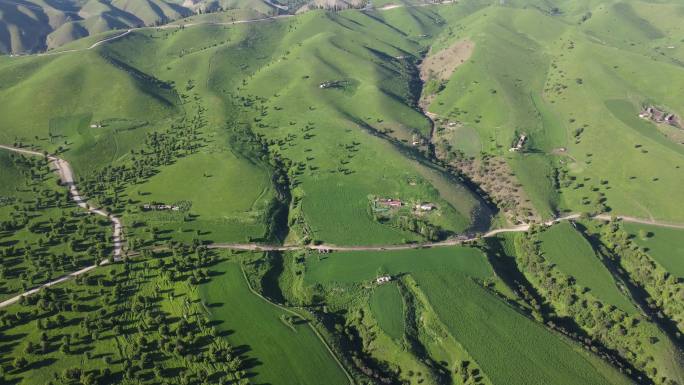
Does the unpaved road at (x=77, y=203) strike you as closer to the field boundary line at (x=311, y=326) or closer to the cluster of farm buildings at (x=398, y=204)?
the field boundary line at (x=311, y=326)

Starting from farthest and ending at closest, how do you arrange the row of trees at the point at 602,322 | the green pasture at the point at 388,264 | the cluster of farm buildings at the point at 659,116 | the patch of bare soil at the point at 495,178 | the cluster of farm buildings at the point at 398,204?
the cluster of farm buildings at the point at 659,116
the patch of bare soil at the point at 495,178
the cluster of farm buildings at the point at 398,204
the green pasture at the point at 388,264
the row of trees at the point at 602,322

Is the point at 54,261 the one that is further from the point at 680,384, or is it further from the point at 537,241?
the point at 680,384

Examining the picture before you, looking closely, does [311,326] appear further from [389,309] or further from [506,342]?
[506,342]

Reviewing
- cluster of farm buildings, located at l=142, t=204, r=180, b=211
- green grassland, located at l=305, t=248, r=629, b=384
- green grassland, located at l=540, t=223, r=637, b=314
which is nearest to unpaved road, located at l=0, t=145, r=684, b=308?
green grassland, located at l=305, t=248, r=629, b=384

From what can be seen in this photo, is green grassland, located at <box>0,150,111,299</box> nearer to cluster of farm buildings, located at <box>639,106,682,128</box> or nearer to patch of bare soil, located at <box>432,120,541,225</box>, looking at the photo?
patch of bare soil, located at <box>432,120,541,225</box>

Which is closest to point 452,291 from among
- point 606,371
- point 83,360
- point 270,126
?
point 606,371

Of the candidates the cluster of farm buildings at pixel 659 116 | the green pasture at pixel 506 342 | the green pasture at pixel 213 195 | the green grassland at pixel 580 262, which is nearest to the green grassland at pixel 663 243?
the green grassland at pixel 580 262
